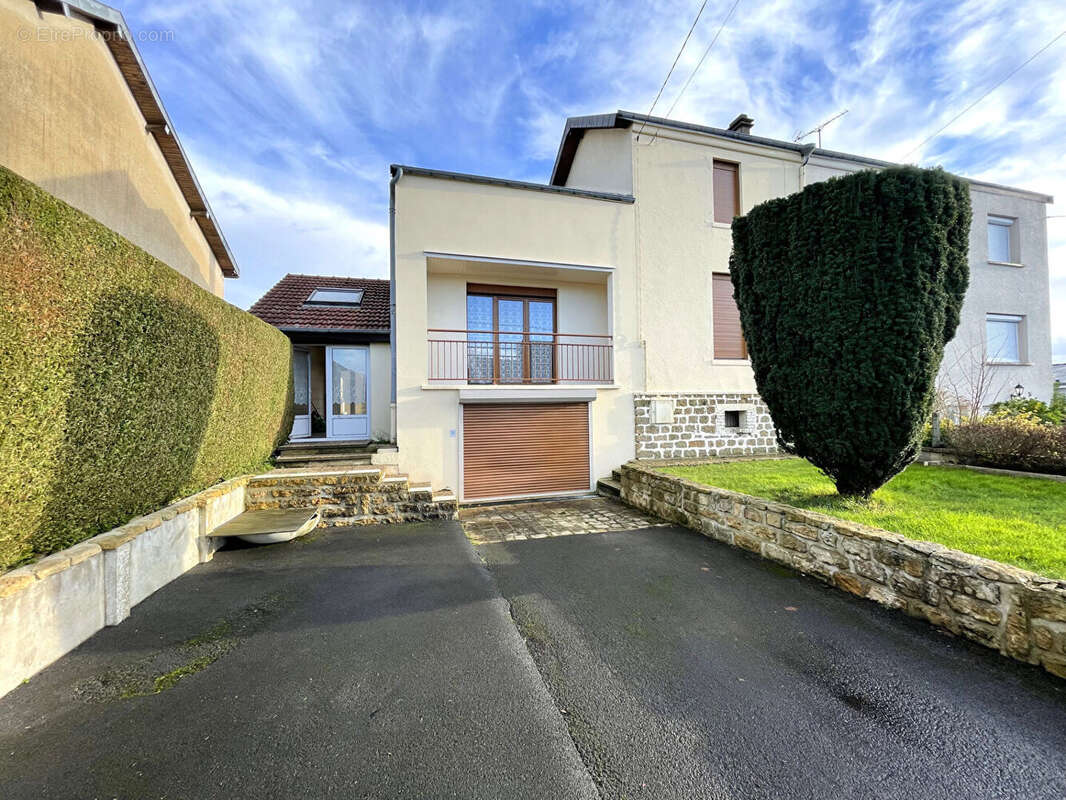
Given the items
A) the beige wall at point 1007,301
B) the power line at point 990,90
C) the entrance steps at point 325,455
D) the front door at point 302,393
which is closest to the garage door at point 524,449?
the entrance steps at point 325,455

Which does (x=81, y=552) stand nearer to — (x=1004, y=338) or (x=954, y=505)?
(x=954, y=505)

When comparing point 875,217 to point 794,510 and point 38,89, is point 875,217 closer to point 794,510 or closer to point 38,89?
point 794,510

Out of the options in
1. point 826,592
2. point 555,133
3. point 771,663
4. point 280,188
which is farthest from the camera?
point 555,133

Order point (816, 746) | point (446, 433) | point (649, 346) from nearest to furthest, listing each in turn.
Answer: point (816, 746), point (446, 433), point (649, 346)

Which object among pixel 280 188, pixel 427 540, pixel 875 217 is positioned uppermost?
pixel 280 188

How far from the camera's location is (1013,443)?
255 inches

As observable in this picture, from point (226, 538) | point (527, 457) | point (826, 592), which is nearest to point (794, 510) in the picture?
point (826, 592)

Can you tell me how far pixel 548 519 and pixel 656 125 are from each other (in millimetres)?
8674

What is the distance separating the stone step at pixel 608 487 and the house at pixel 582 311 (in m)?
0.21

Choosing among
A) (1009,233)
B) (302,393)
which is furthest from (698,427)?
(1009,233)

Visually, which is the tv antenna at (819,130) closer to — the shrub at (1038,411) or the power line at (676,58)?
the power line at (676,58)

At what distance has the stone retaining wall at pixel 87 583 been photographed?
241cm

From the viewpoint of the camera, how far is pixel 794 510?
14.1 feet

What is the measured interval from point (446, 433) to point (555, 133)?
868 centimetres
